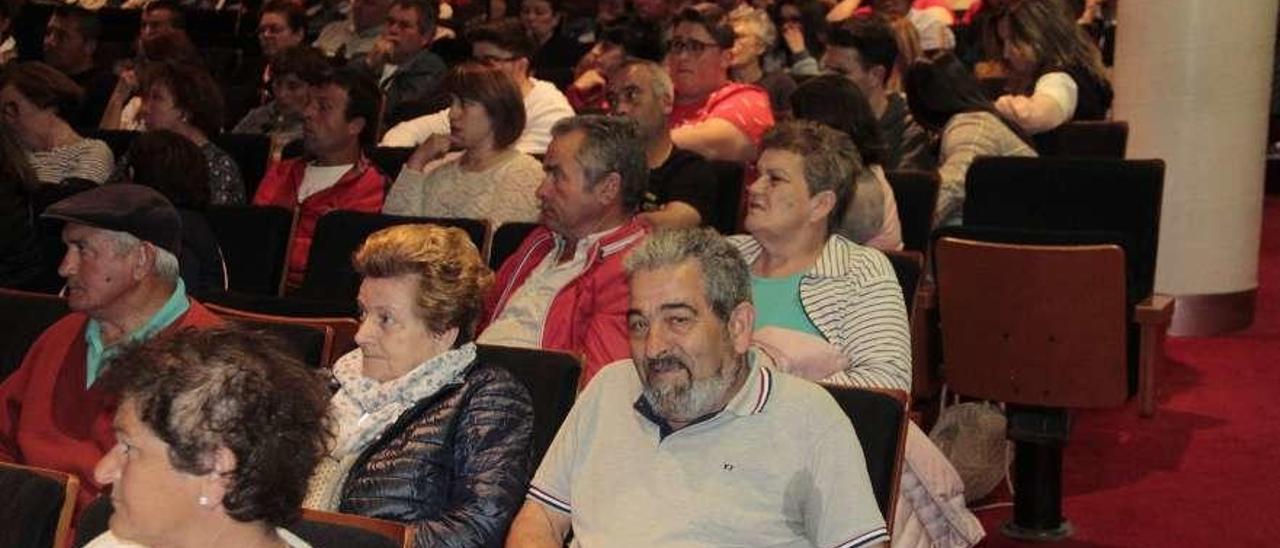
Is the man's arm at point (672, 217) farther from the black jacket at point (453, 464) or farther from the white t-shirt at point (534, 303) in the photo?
the black jacket at point (453, 464)

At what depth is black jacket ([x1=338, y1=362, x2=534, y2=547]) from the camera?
3.23 m

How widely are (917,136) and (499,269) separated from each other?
7.24 ft

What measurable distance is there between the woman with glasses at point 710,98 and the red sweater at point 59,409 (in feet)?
8.65

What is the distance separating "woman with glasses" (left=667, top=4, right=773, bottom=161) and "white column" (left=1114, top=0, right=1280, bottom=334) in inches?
52.7

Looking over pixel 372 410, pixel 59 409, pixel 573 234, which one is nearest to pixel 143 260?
pixel 59 409

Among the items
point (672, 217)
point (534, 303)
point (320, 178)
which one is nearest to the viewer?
point (534, 303)

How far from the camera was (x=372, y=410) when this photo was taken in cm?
338

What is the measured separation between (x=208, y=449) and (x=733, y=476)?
3.37 ft

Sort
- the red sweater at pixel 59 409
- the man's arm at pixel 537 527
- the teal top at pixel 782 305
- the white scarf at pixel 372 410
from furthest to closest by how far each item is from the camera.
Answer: the teal top at pixel 782 305, the red sweater at pixel 59 409, the white scarf at pixel 372 410, the man's arm at pixel 537 527

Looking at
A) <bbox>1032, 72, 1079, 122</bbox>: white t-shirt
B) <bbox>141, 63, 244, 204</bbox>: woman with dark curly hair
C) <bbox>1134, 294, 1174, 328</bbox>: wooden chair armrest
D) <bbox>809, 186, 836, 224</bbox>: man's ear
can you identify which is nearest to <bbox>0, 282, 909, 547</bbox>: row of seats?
<bbox>809, 186, 836, 224</bbox>: man's ear

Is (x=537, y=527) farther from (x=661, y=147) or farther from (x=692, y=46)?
(x=692, y=46)

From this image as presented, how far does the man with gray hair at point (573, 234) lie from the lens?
4289 millimetres

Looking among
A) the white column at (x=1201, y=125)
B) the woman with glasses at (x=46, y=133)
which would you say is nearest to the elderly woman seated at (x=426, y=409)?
the woman with glasses at (x=46, y=133)

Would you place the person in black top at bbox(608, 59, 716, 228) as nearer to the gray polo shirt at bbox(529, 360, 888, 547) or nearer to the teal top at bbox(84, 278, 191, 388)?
the teal top at bbox(84, 278, 191, 388)
